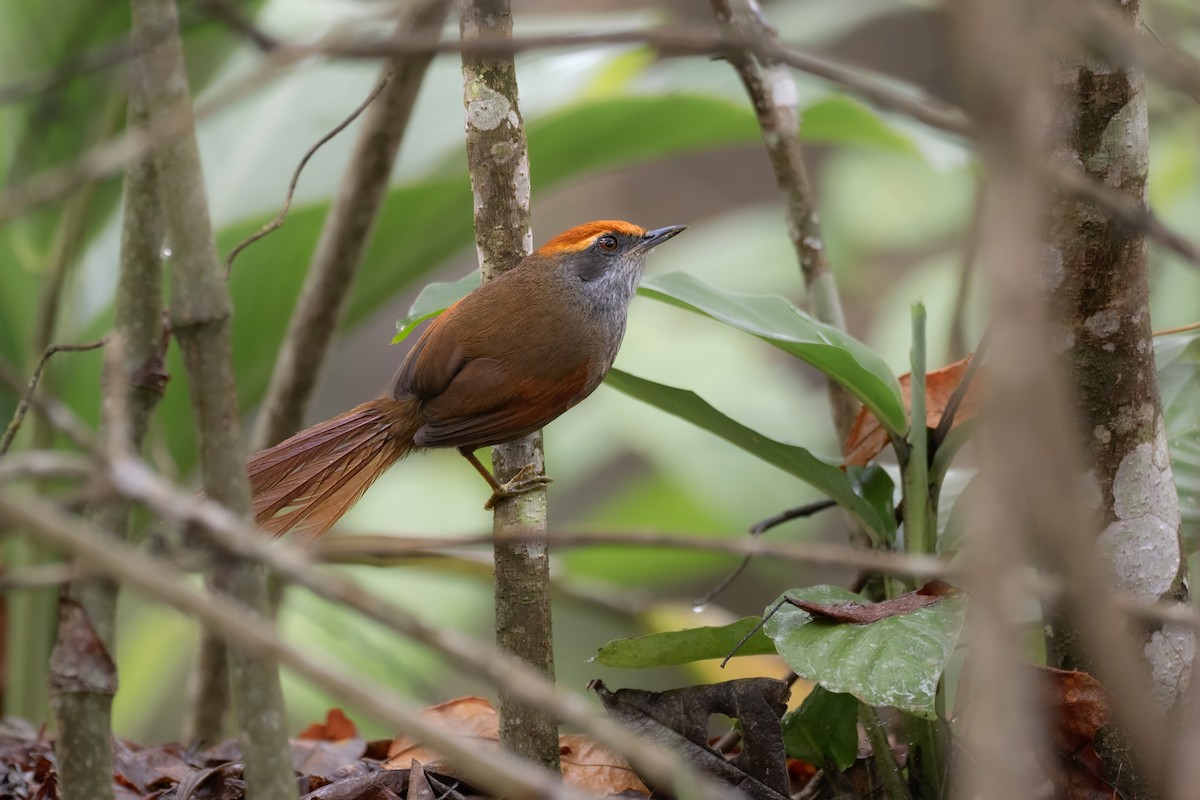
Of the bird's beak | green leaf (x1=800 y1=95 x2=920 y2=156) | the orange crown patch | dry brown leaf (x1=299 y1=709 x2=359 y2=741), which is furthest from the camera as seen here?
green leaf (x1=800 y1=95 x2=920 y2=156)

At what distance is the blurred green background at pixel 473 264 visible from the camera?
10.4ft

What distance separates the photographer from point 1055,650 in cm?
186

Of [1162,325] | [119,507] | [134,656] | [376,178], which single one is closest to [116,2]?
[376,178]

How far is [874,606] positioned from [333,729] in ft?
4.24

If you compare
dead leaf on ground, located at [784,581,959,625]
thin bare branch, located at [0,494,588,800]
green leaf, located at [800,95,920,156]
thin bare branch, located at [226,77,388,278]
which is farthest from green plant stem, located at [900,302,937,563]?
green leaf, located at [800,95,920,156]

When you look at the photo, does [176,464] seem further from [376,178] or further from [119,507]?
[119,507]

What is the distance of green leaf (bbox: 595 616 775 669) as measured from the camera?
1.76m

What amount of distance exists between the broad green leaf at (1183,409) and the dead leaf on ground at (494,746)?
1.16 m

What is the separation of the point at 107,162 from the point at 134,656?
4.73 meters

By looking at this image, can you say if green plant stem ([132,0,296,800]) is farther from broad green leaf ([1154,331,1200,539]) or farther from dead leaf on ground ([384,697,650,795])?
broad green leaf ([1154,331,1200,539])

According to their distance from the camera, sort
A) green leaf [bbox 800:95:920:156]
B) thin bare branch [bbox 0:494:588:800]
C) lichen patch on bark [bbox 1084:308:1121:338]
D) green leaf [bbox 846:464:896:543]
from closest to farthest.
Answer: thin bare branch [bbox 0:494:588:800], lichen patch on bark [bbox 1084:308:1121:338], green leaf [bbox 846:464:896:543], green leaf [bbox 800:95:920:156]

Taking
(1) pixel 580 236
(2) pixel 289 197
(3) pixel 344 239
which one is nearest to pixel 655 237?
(1) pixel 580 236

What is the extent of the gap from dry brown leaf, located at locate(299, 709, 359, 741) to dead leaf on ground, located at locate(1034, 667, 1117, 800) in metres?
1.44

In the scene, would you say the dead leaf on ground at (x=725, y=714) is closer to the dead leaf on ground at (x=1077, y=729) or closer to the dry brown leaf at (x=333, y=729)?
the dead leaf on ground at (x=1077, y=729)
